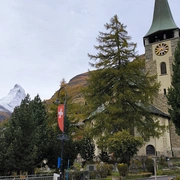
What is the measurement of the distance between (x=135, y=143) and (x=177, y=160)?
48.9ft

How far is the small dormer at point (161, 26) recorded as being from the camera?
38256 millimetres

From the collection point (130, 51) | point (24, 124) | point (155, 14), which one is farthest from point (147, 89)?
point (155, 14)

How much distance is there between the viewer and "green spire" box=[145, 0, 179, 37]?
128 ft

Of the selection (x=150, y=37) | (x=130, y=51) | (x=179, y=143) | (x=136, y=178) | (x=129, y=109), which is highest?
(x=150, y=37)

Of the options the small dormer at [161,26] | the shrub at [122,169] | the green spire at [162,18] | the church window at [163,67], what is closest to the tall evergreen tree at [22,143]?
the shrub at [122,169]

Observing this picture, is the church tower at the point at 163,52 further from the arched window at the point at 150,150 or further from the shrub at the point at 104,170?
the shrub at the point at 104,170

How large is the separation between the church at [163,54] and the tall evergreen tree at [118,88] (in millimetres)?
12451

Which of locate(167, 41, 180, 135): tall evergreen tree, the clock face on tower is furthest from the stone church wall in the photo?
locate(167, 41, 180, 135): tall evergreen tree

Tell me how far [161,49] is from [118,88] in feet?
64.9

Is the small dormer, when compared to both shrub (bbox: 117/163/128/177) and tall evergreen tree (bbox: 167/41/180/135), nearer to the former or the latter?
tall evergreen tree (bbox: 167/41/180/135)

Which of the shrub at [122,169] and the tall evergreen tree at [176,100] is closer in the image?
the tall evergreen tree at [176,100]

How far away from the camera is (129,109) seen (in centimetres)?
2134

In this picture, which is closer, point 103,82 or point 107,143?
point 107,143

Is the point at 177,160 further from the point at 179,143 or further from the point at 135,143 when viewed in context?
the point at 135,143
